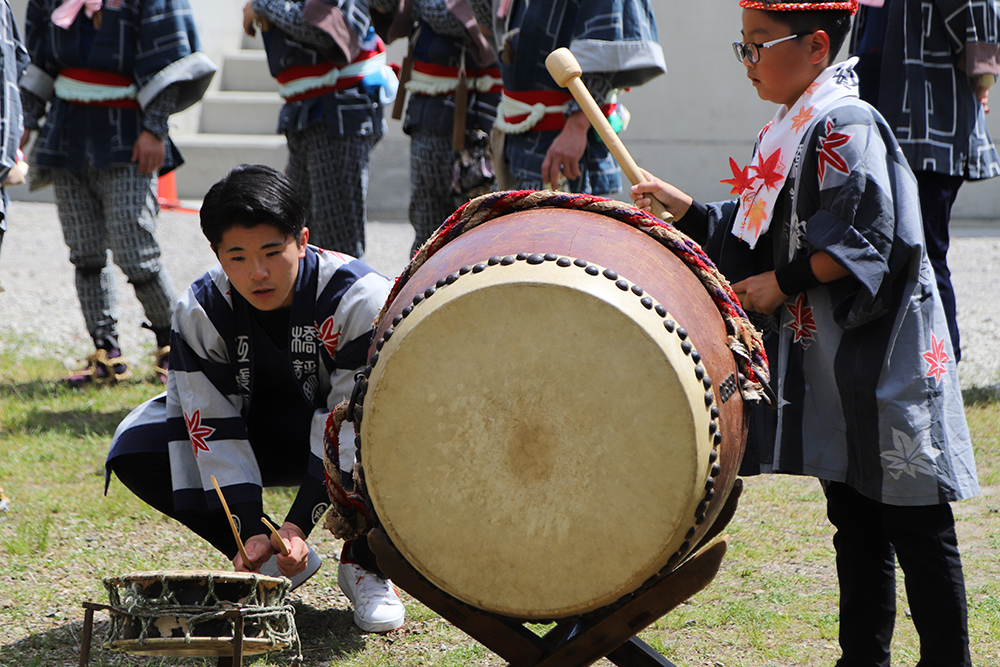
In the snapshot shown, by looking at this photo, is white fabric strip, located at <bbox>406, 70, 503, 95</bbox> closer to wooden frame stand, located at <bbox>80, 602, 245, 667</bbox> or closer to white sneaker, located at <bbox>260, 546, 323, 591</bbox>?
white sneaker, located at <bbox>260, 546, 323, 591</bbox>

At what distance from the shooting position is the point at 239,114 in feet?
29.3

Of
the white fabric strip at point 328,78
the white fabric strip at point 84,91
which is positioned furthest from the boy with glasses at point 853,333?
the white fabric strip at point 84,91

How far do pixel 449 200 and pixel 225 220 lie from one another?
2079 mm

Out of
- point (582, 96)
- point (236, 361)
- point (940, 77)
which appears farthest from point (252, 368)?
point (940, 77)

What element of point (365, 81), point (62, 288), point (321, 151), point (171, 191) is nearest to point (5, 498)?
point (321, 151)

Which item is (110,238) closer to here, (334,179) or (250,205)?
(334,179)

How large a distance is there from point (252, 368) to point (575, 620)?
1.00 metres

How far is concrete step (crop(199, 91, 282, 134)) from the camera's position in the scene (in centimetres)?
888

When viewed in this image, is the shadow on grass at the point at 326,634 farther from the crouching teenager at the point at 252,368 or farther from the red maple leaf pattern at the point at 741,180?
the red maple leaf pattern at the point at 741,180

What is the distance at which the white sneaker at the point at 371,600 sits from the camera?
2189 millimetres

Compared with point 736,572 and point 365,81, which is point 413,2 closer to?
point 365,81

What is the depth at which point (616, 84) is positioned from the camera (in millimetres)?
3008

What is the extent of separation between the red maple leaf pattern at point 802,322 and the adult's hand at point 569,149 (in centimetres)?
130

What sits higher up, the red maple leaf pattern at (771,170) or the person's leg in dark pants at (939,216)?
the red maple leaf pattern at (771,170)
